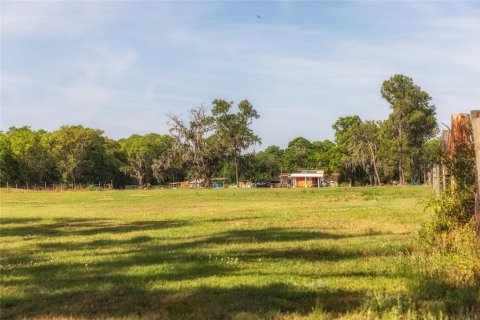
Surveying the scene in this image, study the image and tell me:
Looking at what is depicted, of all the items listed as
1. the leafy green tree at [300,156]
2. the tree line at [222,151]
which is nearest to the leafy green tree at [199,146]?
the tree line at [222,151]

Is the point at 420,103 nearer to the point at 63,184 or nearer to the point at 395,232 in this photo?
the point at 63,184

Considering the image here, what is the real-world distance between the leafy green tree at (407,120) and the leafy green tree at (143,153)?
47.3 meters

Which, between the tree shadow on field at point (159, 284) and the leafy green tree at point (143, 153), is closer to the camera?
the tree shadow on field at point (159, 284)

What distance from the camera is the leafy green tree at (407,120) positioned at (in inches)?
3784

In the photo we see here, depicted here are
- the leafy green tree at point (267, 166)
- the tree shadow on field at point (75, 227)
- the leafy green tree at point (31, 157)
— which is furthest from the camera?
the leafy green tree at point (267, 166)

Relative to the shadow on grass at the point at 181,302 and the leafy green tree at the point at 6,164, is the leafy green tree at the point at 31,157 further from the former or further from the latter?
the shadow on grass at the point at 181,302

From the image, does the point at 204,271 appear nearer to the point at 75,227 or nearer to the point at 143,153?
the point at 75,227

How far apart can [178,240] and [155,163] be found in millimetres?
98403

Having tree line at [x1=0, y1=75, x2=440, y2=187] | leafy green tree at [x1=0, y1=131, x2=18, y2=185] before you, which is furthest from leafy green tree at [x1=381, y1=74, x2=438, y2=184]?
leafy green tree at [x1=0, y1=131, x2=18, y2=185]

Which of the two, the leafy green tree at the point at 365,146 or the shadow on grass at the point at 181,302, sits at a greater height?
the leafy green tree at the point at 365,146

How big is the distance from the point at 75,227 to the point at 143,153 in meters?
114

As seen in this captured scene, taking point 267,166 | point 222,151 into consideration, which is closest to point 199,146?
point 222,151

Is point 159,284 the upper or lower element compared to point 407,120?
lower

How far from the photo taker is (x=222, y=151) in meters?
104
